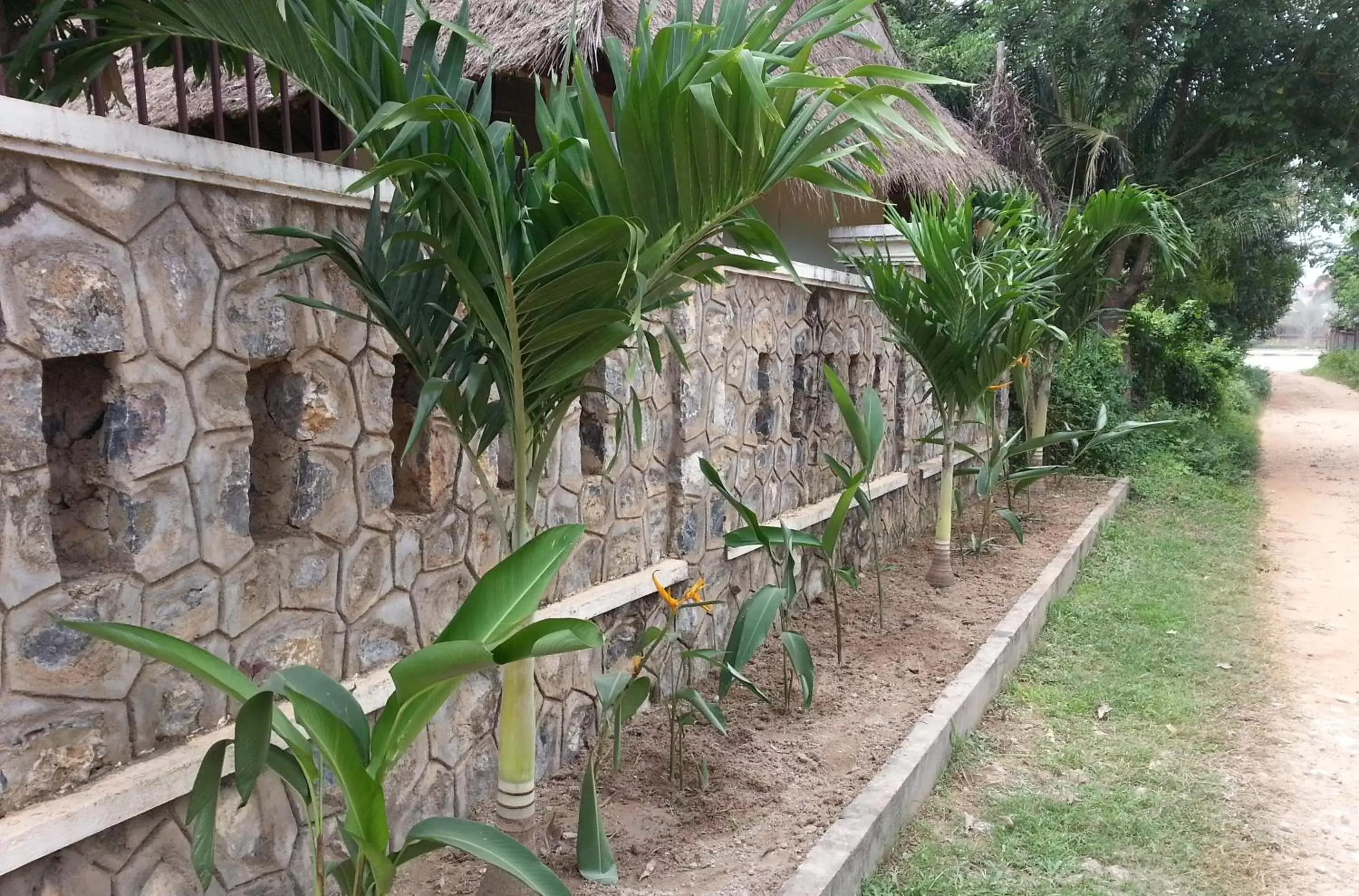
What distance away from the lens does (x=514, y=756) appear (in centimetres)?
212

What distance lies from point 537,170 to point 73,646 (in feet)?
4.07

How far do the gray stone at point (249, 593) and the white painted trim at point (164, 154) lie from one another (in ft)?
2.65

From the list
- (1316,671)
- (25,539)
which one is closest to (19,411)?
(25,539)

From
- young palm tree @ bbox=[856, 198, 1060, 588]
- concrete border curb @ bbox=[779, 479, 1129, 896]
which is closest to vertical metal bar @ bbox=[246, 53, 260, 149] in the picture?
concrete border curb @ bbox=[779, 479, 1129, 896]

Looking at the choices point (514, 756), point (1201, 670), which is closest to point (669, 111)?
point (514, 756)

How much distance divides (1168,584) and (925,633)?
7.60ft

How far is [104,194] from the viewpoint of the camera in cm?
180

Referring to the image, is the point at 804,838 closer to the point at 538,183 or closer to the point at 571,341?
the point at 571,341

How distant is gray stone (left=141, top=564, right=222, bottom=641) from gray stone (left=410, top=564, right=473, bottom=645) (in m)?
0.60

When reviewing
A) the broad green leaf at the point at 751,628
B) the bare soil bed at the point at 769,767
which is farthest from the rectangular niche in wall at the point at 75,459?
the broad green leaf at the point at 751,628

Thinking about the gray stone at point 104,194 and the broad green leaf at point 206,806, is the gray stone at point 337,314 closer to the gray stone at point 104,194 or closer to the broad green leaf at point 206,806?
the gray stone at point 104,194

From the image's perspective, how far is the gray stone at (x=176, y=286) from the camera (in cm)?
188

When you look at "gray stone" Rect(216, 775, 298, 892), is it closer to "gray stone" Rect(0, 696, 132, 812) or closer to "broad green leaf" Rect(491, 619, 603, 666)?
"gray stone" Rect(0, 696, 132, 812)

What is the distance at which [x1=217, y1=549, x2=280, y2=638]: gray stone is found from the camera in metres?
2.08
